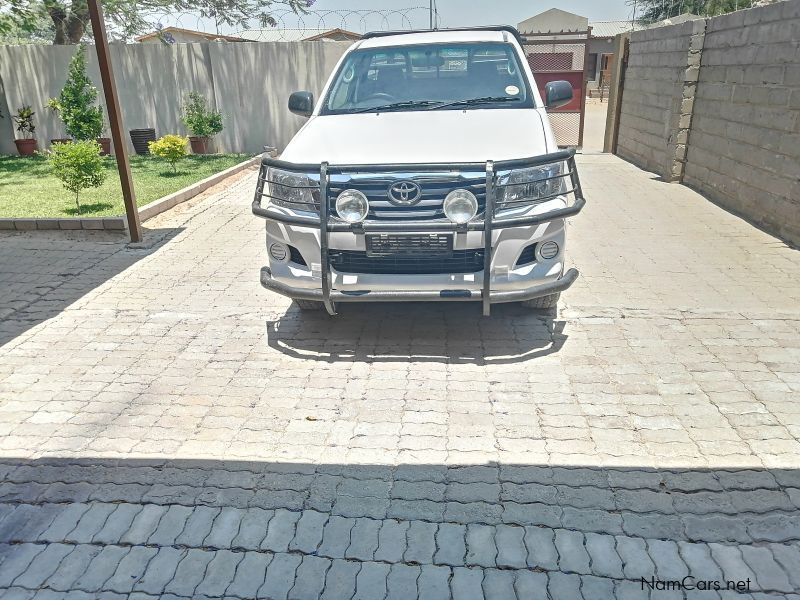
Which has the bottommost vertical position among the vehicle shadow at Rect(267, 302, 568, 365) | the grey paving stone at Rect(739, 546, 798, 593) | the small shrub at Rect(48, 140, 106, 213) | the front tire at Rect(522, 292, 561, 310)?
the grey paving stone at Rect(739, 546, 798, 593)

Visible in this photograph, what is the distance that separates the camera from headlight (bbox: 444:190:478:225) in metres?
3.69

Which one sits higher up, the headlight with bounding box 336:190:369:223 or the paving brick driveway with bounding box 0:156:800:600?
the headlight with bounding box 336:190:369:223

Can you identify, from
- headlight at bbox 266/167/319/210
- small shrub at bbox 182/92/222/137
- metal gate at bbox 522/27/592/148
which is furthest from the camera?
metal gate at bbox 522/27/592/148

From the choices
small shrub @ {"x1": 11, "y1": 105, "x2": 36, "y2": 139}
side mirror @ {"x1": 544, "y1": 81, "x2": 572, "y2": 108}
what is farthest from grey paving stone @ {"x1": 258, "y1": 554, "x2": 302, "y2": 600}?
small shrub @ {"x1": 11, "y1": 105, "x2": 36, "y2": 139}

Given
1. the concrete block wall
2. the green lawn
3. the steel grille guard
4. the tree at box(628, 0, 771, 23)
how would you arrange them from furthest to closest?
the tree at box(628, 0, 771, 23) → the green lawn → the concrete block wall → the steel grille guard

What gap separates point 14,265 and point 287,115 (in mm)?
8605

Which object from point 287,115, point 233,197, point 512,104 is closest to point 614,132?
point 287,115

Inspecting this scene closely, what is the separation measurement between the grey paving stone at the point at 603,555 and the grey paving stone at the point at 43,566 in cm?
221

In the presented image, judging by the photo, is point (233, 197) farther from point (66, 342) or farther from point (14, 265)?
point (66, 342)

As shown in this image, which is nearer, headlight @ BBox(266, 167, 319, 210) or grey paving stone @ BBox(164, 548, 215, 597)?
grey paving stone @ BBox(164, 548, 215, 597)

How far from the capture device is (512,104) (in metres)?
4.68

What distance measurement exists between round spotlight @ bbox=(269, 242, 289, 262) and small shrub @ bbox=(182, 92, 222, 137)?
387 inches

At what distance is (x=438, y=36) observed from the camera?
550 cm

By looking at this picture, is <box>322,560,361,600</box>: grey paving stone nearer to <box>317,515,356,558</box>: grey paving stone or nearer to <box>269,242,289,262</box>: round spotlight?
<box>317,515,356,558</box>: grey paving stone
